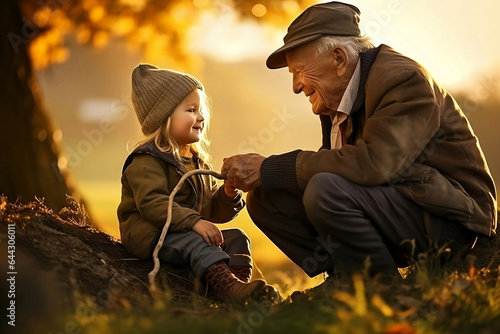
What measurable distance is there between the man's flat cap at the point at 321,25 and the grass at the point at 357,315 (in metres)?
1.55

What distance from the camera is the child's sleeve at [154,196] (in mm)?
3752

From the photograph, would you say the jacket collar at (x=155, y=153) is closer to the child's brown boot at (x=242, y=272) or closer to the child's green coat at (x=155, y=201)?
the child's green coat at (x=155, y=201)

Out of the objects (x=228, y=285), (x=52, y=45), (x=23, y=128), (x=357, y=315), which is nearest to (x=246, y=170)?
(x=228, y=285)

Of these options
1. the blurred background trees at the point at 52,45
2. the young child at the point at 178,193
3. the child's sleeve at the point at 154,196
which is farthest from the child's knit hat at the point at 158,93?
the blurred background trees at the point at 52,45

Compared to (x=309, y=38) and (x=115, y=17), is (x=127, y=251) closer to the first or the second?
(x=309, y=38)

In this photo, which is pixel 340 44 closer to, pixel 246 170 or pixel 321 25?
pixel 321 25

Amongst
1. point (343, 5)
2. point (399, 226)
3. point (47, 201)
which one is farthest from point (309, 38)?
point (47, 201)

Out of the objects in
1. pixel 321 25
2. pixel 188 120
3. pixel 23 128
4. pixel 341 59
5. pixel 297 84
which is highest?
pixel 321 25

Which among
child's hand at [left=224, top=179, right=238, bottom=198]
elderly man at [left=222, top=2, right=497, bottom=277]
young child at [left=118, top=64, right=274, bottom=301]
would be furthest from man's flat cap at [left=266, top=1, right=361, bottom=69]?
child's hand at [left=224, top=179, right=238, bottom=198]

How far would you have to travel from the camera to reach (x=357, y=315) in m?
2.38

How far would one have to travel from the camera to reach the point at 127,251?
412cm

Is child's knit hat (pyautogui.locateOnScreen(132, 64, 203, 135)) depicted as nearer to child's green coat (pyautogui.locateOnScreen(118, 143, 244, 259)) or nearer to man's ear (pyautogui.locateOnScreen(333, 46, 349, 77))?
child's green coat (pyautogui.locateOnScreen(118, 143, 244, 259))

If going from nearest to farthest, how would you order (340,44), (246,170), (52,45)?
(246,170) → (340,44) → (52,45)

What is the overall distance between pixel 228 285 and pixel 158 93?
1.32 metres
